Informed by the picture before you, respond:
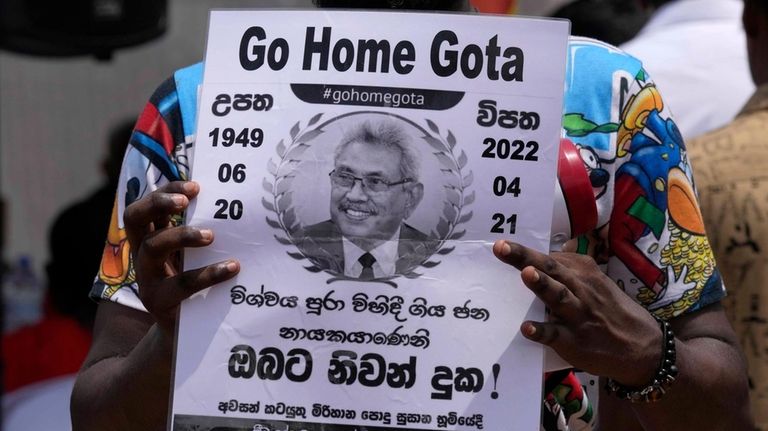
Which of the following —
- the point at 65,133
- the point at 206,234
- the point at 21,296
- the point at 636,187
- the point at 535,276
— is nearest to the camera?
the point at 535,276

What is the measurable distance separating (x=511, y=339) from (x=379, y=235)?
0.69 feet

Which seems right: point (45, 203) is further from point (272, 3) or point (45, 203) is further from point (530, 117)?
point (530, 117)

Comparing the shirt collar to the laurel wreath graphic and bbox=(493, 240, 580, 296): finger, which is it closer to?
the laurel wreath graphic

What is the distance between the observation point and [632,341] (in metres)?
1.65

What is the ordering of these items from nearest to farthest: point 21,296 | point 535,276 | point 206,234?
point 535,276 → point 206,234 → point 21,296

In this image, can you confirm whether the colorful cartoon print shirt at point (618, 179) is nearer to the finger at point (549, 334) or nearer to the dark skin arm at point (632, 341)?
the dark skin arm at point (632, 341)

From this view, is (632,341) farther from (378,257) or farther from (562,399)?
(378,257)

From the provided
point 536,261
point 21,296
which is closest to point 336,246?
point 536,261

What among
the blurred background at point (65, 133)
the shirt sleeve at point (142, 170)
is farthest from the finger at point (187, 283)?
the blurred background at point (65, 133)

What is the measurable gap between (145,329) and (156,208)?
30cm

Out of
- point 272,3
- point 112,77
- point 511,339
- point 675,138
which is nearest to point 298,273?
point 511,339

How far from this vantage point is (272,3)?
21.4ft

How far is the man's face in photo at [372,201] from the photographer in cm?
165

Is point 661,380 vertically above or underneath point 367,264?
underneath
